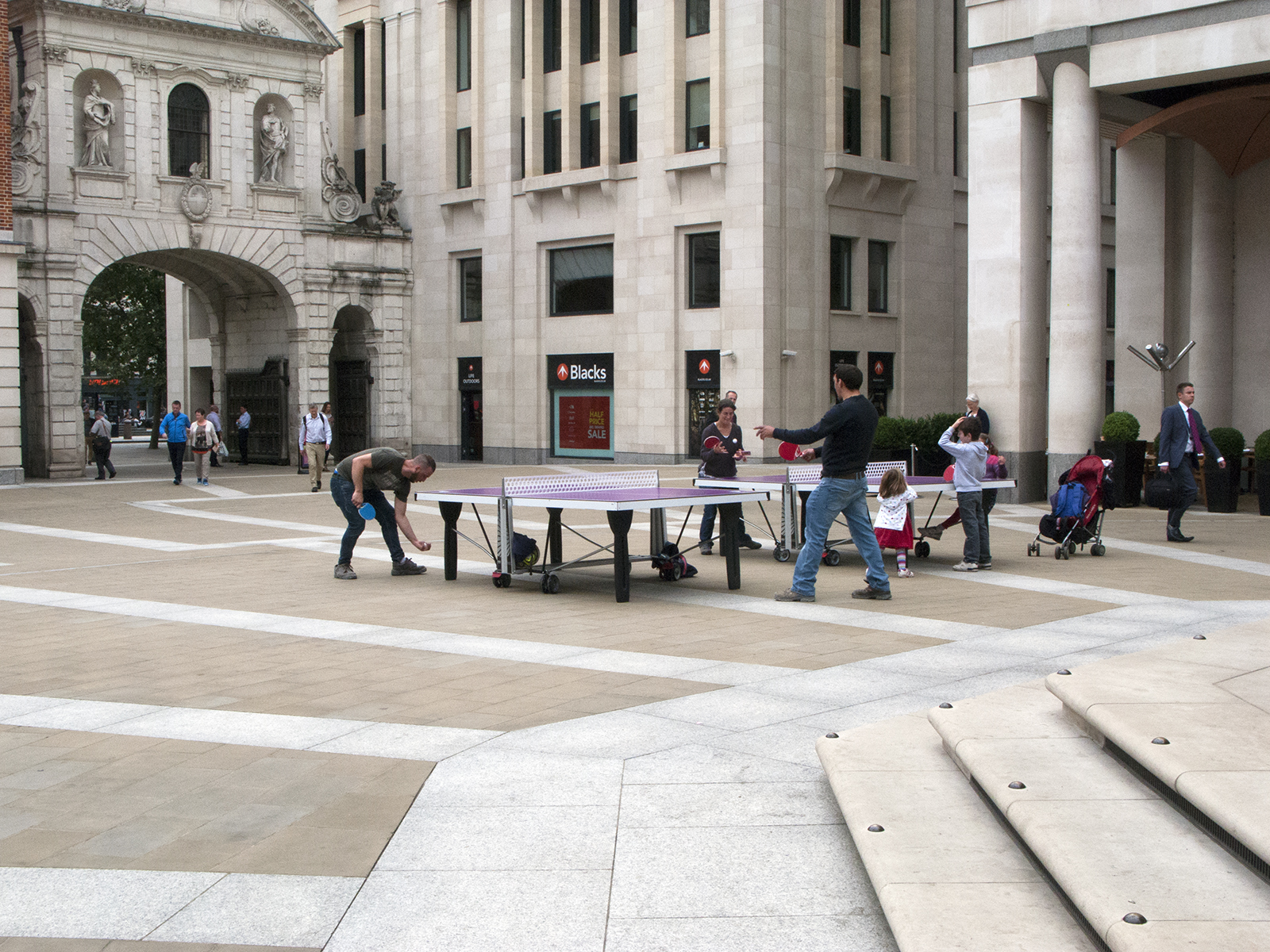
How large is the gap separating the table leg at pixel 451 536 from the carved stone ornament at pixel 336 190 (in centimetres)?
2805

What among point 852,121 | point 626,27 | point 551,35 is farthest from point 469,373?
point 852,121

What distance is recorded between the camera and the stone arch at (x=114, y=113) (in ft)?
111

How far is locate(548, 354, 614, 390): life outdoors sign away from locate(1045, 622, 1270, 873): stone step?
101ft

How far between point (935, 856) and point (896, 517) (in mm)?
8845

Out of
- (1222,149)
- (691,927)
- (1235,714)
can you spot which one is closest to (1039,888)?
(691,927)

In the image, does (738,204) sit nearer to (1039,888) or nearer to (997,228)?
(997,228)

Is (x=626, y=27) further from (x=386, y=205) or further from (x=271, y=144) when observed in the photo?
(x=271, y=144)

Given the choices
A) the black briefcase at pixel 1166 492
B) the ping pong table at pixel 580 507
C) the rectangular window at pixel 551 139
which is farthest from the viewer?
the rectangular window at pixel 551 139

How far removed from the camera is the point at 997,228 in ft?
78.2

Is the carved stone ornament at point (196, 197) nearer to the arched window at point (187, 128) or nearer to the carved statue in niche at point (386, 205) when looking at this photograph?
the arched window at point (187, 128)

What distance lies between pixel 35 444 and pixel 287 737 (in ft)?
98.9

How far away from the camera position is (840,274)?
35688 mm

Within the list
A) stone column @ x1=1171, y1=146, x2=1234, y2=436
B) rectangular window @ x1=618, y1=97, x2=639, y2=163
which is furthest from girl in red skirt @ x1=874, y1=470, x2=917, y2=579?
rectangular window @ x1=618, y1=97, x2=639, y2=163

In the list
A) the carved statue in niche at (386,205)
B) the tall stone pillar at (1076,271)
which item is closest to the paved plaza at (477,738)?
the tall stone pillar at (1076,271)
